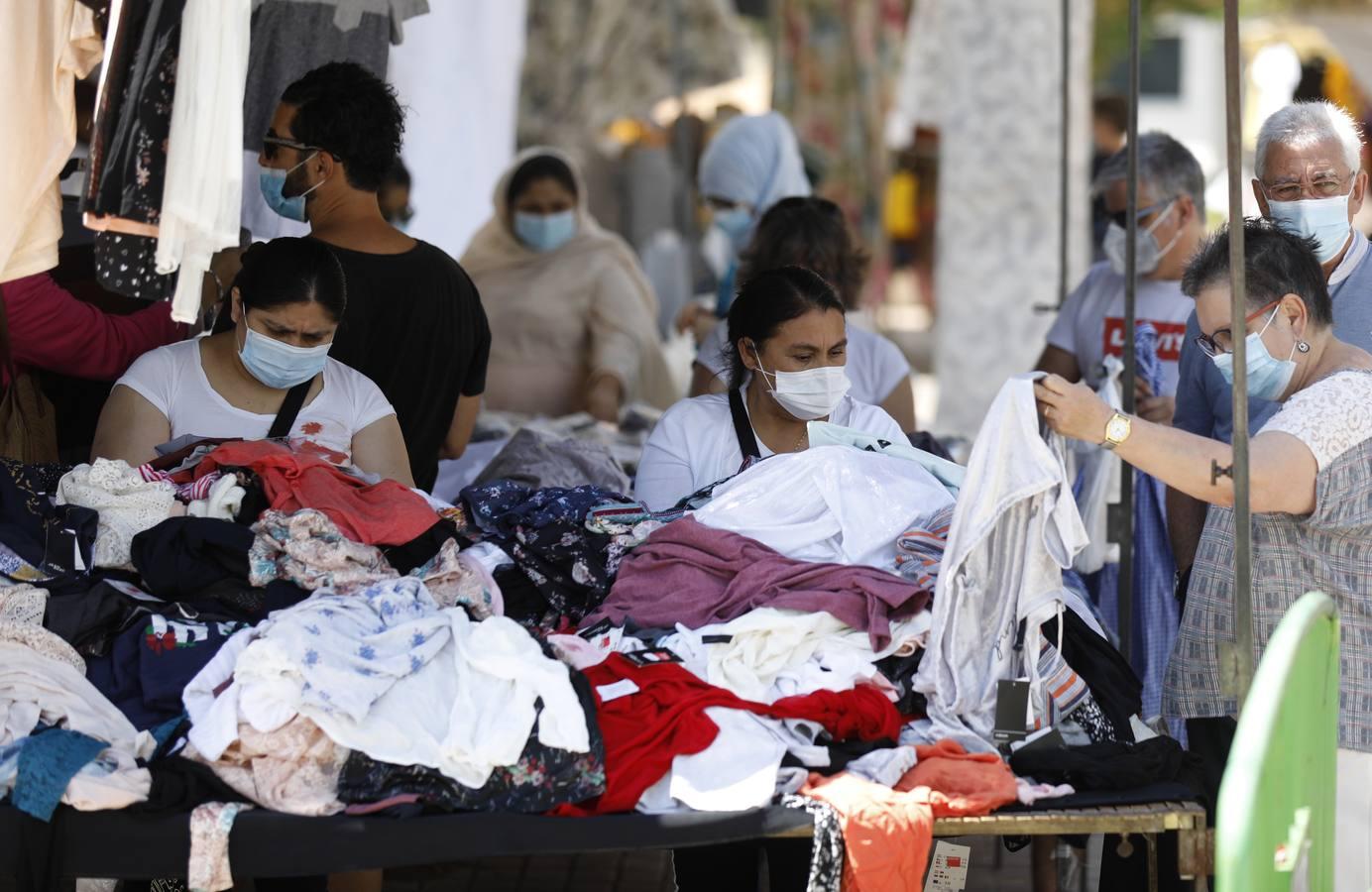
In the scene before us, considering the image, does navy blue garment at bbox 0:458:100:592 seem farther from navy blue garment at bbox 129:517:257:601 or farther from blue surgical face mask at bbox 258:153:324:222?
blue surgical face mask at bbox 258:153:324:222

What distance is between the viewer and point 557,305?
6074 mm

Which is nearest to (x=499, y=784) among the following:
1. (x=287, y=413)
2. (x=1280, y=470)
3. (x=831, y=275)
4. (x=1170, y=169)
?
(x=287, y=413)

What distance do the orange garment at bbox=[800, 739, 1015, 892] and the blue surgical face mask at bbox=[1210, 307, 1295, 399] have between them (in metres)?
0.86

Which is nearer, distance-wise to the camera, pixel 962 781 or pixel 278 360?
pixel 962 781

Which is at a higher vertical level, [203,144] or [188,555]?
[203,144]

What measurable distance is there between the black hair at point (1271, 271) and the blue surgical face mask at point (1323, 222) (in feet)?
1.36

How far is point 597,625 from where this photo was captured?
3312 millimetres

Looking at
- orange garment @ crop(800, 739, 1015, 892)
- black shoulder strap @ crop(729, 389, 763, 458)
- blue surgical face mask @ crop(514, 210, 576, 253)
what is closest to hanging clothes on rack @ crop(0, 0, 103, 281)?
black shoulder strap @ crop(729, 389, 763, 458)

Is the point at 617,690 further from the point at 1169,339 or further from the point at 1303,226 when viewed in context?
the point at 1169,339

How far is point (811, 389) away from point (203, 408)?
1307 mm

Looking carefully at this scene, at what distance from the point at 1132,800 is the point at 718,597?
0.83 metres

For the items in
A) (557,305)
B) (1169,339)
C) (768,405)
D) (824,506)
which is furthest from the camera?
(557,305)

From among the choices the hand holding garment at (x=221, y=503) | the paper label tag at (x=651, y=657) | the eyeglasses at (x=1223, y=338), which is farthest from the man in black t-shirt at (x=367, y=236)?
the eyeglasses at (x=1223, y=338)

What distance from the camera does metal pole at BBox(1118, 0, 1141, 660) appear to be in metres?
4.23
